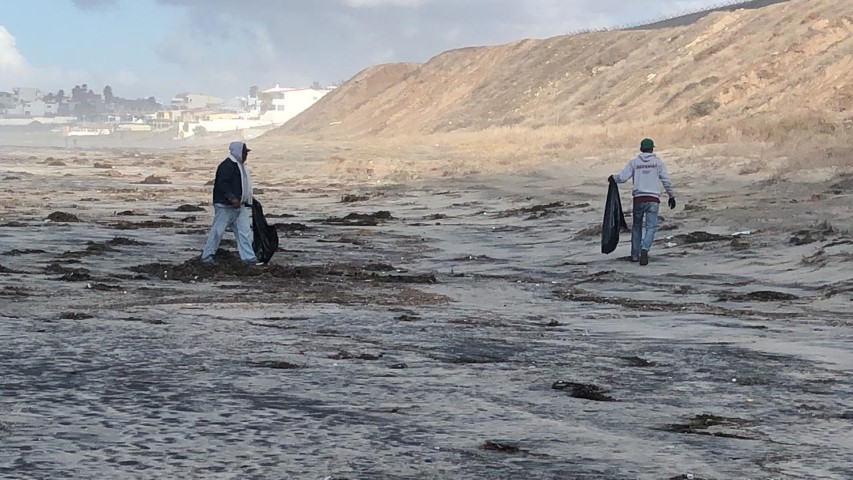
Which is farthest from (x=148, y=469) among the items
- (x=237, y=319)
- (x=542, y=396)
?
(x=237, y=319)

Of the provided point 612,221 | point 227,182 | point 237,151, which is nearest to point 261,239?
point 227,182

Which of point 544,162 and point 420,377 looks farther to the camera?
point 544,162

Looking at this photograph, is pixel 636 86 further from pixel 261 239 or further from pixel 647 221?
pixel 261 239

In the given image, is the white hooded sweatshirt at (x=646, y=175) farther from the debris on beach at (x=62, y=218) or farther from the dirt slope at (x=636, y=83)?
the dirt slope at (x=636, y=83)

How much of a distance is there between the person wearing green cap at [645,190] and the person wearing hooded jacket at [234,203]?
4.52 meters

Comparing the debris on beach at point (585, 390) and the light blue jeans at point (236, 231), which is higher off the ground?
the light blue jeans at point (236, 231)

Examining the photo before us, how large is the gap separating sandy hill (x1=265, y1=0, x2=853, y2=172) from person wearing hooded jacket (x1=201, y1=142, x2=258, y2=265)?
909 inches

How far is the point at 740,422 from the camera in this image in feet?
22.8

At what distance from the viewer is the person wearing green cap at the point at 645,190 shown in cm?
1698

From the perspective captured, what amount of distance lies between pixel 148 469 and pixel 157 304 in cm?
620

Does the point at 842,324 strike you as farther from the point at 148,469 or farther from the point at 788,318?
the point at 148,469

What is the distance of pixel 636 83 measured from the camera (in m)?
75.6

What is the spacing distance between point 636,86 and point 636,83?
46.2 inches

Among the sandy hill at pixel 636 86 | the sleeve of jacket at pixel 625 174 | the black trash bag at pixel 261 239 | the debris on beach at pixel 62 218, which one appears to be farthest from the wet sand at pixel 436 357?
the sandy hill at pixel 636 86
